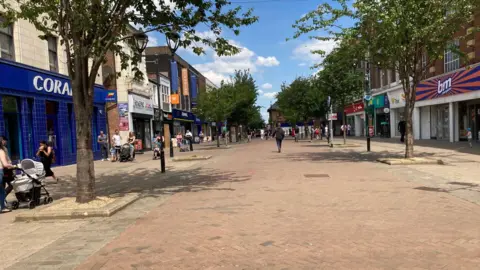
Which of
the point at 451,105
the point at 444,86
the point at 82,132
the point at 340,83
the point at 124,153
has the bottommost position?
the point at 124,153

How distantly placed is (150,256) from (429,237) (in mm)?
3633

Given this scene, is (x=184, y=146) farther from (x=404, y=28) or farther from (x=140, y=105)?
(x=404, y=28)

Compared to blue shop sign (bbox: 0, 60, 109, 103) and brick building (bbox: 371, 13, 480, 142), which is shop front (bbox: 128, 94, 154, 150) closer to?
blue shop sign (bbox: 0, 60, 109, 103)

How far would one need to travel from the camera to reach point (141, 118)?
32.8m

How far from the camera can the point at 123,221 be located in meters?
7.02

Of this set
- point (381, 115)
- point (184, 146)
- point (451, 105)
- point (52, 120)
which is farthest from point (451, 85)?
point (52, 120)

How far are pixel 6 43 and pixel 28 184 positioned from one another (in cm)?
963

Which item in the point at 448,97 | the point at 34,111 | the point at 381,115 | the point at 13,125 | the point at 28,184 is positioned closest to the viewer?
the point at 28,184

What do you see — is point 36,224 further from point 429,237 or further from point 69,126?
point 69,126

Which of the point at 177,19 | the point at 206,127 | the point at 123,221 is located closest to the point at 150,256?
the point at 123,221

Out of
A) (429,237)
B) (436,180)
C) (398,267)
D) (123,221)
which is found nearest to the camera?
(398,267)

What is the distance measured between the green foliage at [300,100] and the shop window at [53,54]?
24.1 metres

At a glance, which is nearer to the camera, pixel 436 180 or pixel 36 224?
pixel 36 224

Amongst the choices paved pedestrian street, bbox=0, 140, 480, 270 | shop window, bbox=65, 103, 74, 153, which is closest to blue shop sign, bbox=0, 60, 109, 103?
shop window, bbox=65, 103, 74, 153
